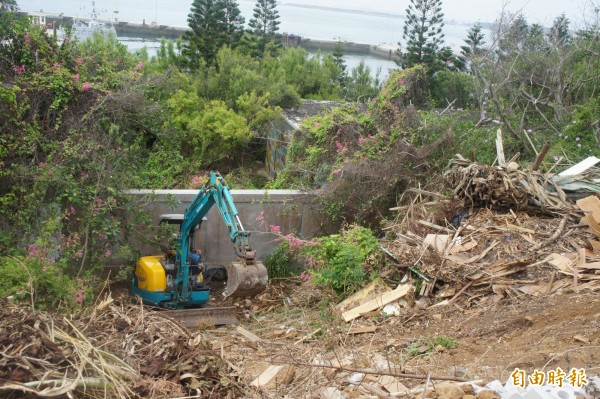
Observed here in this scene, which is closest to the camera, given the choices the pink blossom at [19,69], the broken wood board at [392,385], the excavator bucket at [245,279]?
the broken wood board at [392,385]

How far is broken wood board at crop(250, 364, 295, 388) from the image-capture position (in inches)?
242

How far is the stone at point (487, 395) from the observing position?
5.04 meters

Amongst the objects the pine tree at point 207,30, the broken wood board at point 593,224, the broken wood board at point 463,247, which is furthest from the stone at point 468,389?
the pine tree at point 207,30

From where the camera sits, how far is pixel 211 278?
10.6 m

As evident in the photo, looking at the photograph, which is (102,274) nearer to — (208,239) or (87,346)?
(208,239)

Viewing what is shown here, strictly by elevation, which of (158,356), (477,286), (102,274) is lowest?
(102,274)

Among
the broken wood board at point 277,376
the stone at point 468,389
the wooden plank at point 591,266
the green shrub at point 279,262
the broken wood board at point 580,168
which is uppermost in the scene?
the broken wood board at point 580,168

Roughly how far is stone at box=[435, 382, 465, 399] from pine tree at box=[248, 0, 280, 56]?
25.6 metres

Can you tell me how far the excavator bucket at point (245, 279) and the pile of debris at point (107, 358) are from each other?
9.85 ft

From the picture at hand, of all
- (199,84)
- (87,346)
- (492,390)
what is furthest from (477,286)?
(199,84)

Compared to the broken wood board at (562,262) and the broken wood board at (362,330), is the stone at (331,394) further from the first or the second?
the broken wood board at (562,262)

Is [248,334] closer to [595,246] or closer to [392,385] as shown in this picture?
[392,385]

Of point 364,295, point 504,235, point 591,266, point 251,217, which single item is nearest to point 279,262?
point 251,217

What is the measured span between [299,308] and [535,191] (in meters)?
3.89
